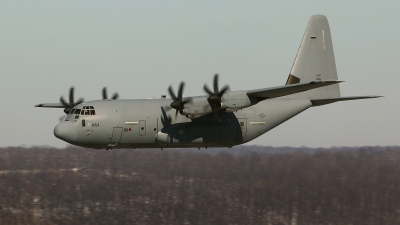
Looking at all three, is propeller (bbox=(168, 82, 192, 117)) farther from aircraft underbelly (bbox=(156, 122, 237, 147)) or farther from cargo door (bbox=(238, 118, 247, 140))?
cargo door (bbox=(238, 118, 247, 140))

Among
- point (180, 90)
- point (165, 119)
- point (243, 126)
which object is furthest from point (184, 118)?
point (243, 126)

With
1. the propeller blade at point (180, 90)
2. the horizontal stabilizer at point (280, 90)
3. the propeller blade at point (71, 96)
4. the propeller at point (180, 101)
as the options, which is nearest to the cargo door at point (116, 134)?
the propeller at point (180, 101)

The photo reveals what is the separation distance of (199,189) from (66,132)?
19375 mm

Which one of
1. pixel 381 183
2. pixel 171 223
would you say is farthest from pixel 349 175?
pixel 171 223

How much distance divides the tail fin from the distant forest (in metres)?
14.6

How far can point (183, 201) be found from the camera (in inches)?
1801

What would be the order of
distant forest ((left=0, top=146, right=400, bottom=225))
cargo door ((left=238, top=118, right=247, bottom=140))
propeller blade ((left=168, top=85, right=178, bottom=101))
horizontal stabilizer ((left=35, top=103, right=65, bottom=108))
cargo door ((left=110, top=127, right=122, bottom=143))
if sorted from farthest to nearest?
distant forest ((left=0, top=146, right=400, bottom=225))
horizontal stabilizer ((left=35, top=103, right=65, bottom=108))
cargo door ((left=238, top=118, right=247, bottom=140))
cargo door ((left=110, top=127, right=122, bottom=143))
propeller blade ((left=168, top=85, right=178, bottom=101))

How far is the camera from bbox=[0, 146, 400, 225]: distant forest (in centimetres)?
4456

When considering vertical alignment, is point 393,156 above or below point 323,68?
below

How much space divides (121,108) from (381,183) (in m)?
25.3

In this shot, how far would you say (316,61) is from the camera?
31656 mm

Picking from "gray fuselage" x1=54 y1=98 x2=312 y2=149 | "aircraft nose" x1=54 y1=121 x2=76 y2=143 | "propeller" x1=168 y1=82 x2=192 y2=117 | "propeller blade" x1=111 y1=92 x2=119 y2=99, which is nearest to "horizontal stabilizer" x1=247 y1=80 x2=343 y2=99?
"gray fuselage" x1=54 y1=98 x2=312 y2=149

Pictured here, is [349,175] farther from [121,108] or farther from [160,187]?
[121,108]

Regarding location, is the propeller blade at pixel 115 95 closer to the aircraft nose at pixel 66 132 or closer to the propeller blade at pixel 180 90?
the aircraft nose at pixel 66 132
